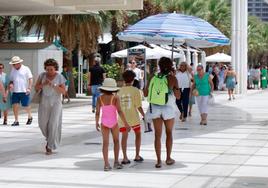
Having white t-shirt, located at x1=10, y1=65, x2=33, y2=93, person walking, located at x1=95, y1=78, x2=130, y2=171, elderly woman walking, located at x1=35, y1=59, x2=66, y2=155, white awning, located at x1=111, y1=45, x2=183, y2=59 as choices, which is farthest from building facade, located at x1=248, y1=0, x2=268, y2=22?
person walking, located at x1=95, y1=78, x2=130, y2=171

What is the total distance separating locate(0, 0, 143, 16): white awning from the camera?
65.7 ft

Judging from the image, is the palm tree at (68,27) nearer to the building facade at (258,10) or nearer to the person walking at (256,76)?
the person walking at (256,76)

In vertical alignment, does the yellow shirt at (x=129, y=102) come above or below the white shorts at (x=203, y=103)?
above

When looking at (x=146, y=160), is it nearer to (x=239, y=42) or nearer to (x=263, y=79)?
(x=239, y=42)

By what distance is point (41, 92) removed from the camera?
1071cm

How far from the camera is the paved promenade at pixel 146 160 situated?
832 centimetres

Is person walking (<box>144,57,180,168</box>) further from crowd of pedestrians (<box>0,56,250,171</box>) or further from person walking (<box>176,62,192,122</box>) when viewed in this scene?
person walking (<box>176,62,192,122</box>)

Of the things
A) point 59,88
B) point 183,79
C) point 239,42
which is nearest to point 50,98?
point 59,88

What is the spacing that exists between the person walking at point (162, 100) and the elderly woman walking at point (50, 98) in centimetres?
180

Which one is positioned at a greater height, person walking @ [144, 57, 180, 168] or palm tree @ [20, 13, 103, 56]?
palm tree @ [20, 13, 103, 56]

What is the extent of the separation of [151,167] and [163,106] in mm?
913

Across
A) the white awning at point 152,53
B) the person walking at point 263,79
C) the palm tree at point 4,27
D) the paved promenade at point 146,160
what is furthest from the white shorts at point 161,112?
the person walking at point 263,79

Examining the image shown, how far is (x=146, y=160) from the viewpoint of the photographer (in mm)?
10188

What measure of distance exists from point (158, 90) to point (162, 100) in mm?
164
